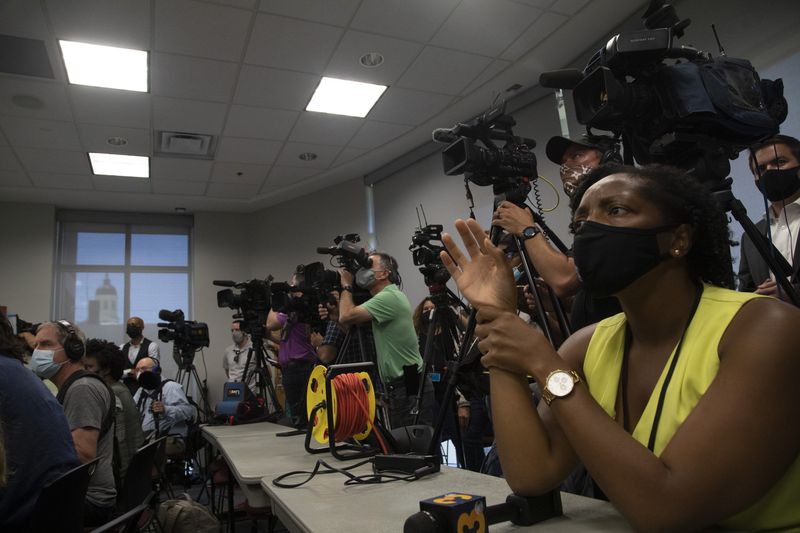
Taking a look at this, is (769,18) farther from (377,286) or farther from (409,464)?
(409,464)

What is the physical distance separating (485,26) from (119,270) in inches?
242

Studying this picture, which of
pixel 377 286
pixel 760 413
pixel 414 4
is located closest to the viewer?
pixel 760 413

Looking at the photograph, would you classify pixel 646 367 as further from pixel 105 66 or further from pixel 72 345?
pixel 105 66

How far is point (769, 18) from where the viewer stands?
2.77 meters

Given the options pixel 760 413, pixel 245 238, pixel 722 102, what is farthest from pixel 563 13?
pixel 245 238

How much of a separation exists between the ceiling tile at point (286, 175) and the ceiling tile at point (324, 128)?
83 cm

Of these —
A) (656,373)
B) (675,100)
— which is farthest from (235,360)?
(656,373)

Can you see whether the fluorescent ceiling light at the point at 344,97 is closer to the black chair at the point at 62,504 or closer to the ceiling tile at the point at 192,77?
the ceiling tile at the point at 192,77

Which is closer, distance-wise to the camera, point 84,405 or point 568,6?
point 84,405

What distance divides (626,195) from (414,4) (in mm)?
2876

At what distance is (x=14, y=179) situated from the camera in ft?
19.4

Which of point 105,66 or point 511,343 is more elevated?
point 105,66

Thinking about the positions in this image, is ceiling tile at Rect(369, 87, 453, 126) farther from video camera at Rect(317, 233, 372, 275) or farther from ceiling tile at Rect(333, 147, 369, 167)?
video camera at Rect(317, 233, 372, 275)

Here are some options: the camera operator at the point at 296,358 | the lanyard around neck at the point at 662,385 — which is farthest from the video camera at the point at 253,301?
Answer: the lanyard around neck at the point at 662,385
